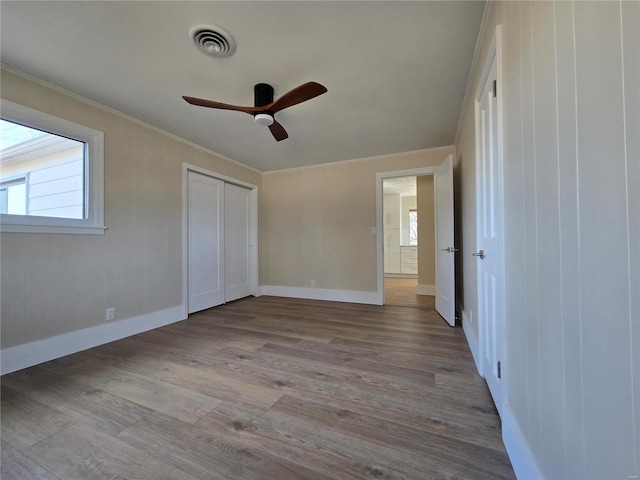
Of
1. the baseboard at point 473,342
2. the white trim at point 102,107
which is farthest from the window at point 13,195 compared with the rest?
the baseboard at point 473,342

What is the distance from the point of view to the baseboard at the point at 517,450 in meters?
0.91

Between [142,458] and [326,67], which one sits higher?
[326,67]

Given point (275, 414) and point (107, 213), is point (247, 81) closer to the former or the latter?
point (107, 213)

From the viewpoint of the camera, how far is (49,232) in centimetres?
216

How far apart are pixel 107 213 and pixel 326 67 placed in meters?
2.52

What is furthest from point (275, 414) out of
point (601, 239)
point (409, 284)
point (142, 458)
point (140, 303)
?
point (409, 284)

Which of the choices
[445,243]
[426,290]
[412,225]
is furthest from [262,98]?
[412,225]

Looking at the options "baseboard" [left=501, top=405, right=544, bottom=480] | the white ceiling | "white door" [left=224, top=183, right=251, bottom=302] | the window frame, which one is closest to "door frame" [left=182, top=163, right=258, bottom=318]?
"white door" [left=224, top=183, right=251, bottom=302]

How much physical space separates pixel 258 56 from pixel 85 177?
2.02 m

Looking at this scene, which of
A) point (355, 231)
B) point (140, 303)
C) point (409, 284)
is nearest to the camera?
point (140, 303)

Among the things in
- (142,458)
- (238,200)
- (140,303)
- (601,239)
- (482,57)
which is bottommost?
(142,458)

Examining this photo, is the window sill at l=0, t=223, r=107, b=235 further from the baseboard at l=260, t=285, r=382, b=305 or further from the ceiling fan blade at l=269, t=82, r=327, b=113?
the baseboard at l=260, t=285, r=382, b=305

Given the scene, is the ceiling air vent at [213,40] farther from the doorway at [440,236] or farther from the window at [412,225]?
the window at [412,225]

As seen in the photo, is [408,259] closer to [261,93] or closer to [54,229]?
[261,93]
